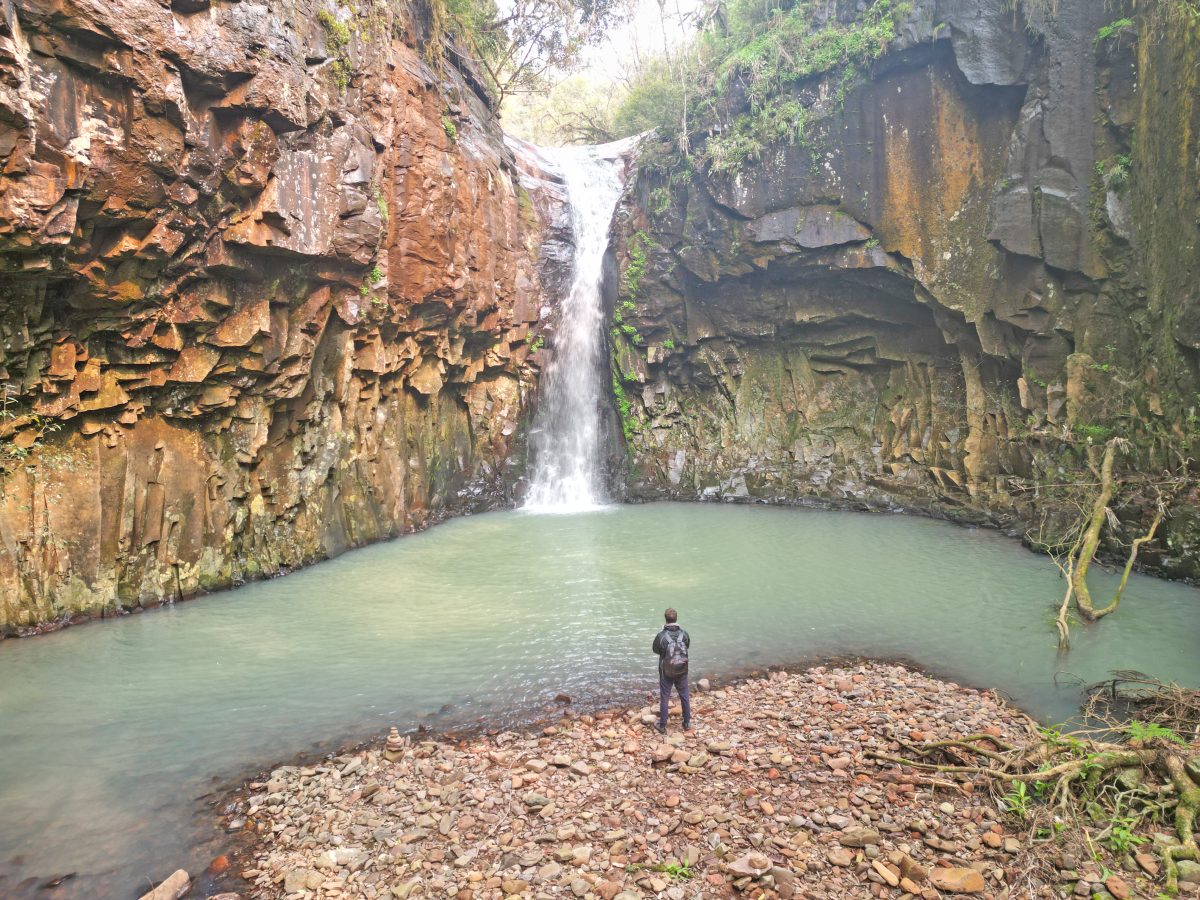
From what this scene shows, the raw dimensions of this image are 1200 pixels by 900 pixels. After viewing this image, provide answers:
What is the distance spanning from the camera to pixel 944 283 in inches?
730

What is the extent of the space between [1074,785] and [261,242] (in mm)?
13994

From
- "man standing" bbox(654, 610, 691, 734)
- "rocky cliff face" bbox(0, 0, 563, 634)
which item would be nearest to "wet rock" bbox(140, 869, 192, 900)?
"man standing" bbox(654, 610, 691, 734)

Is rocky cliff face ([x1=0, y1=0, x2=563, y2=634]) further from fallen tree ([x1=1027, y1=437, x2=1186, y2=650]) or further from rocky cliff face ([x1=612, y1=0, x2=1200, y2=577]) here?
fallen tree ([x1=1027, y1=437, x2=1186, y2=650])

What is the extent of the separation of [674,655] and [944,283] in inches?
642

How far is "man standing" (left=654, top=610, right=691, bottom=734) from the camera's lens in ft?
22.0

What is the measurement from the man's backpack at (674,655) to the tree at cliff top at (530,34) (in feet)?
69.2

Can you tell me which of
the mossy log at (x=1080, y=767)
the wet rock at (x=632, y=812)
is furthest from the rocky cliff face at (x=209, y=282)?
the mossy log at (x=1080, y=767)

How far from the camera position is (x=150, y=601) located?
40.2ft

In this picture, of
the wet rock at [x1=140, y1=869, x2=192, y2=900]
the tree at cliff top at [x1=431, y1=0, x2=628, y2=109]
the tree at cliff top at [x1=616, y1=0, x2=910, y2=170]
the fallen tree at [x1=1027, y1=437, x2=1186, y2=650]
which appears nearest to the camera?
the wet rock at [x1=140, y1=869, x2=192, y2=900]

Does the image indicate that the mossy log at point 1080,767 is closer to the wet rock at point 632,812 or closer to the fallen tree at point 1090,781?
the fallen tree at point 1090,781

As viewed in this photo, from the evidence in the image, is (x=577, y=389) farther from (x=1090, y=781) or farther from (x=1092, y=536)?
(x=1090, y=781)

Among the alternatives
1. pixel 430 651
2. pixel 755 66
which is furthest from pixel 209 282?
pixel 755 66

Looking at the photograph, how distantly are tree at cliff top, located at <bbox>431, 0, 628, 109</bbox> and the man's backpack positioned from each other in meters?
21.1

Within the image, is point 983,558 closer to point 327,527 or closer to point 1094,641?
point 1094,641
